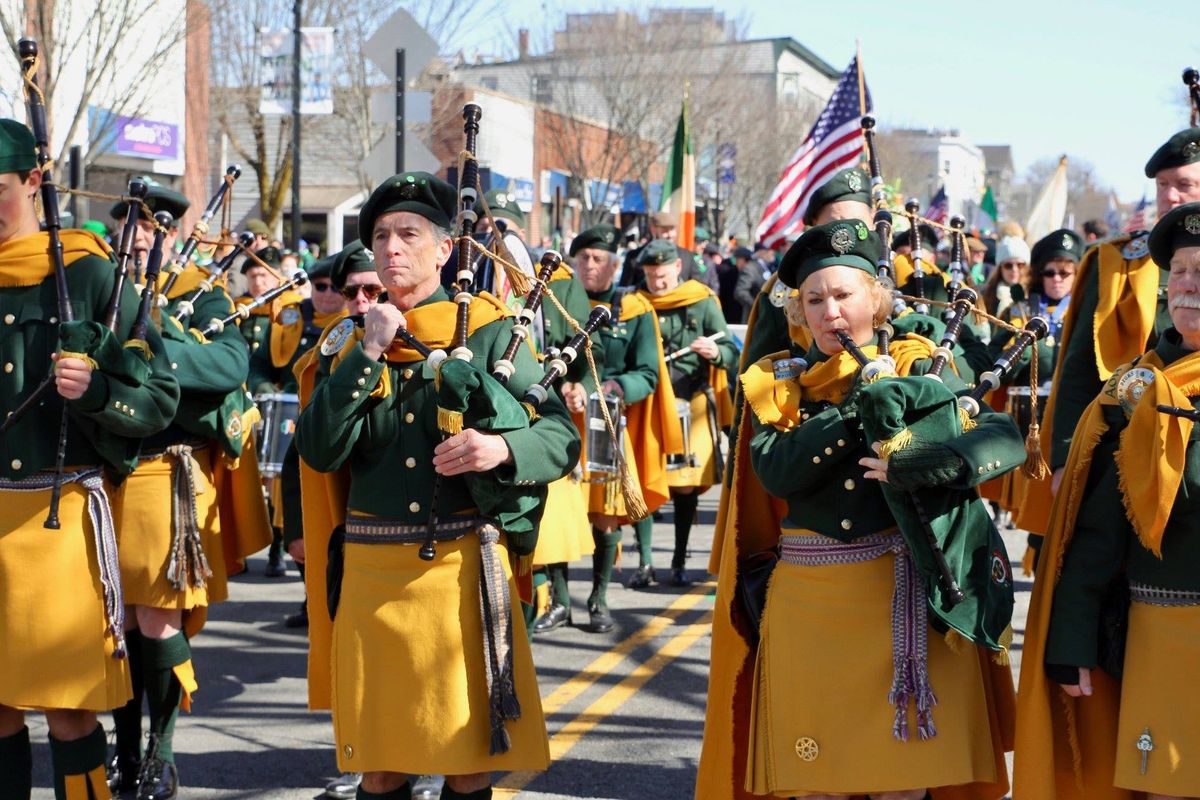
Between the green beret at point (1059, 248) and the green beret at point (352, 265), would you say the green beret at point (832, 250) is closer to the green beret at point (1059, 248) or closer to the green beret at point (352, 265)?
the green beret at point (352, 265)

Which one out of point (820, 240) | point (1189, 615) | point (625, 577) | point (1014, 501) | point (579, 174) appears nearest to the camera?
point (1189, 615)

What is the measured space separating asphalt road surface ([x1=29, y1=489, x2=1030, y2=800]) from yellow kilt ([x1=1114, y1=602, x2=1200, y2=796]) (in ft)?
7.27

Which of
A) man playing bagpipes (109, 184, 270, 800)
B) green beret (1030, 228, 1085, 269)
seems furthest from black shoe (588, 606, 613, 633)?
green beret (1030, 228, 1085, 269)

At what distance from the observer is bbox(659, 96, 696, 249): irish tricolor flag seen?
16.0 metres

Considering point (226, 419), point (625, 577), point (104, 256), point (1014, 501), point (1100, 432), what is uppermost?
point (104, 256)

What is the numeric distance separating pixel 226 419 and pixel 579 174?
34.0 metres

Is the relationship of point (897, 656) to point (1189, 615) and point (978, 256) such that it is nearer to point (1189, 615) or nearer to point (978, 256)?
point (1189, 615)

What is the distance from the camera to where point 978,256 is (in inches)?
705

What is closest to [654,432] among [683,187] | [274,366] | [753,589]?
[274,366]

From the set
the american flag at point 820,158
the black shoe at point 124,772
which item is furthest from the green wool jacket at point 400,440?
the american flag at point 820,158

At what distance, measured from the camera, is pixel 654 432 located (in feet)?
30.7

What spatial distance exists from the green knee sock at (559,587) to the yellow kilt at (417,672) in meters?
4.41

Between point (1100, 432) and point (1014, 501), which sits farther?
point (1014, 501)

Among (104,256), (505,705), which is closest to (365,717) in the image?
(505,705)
